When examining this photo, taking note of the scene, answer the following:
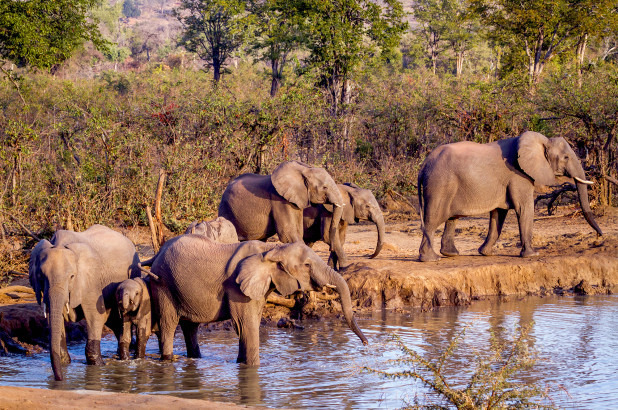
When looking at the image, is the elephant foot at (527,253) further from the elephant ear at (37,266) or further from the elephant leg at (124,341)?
the elephant ear at (37,266)

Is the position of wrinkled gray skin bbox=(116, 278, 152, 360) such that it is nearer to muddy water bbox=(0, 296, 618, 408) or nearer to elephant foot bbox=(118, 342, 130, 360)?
elephant foot bbox=(118, 342, 130, 360)

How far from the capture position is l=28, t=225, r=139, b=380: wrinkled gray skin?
7379 millimetres

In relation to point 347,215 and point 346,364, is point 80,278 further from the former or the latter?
point 347,215

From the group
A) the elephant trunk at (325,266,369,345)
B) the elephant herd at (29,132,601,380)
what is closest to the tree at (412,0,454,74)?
the elephant herd at (29,132,601,380)

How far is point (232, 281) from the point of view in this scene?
7641mm

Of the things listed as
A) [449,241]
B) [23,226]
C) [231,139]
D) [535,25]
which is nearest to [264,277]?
[23,226]

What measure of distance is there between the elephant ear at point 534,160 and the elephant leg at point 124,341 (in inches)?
261

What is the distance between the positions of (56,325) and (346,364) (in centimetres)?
291

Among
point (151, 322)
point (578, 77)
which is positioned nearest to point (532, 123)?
point (578, 77)

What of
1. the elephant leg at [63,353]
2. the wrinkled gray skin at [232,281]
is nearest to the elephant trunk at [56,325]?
the elephant leg at [63,353]

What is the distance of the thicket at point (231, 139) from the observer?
13.8 m

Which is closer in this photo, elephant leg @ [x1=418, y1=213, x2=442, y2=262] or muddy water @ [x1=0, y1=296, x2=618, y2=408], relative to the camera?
muddy water @ [x1=0, y1=296, x2=618, y2=408]

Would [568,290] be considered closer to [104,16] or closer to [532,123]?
[532,123]

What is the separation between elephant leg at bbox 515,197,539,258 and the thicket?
4.70m
